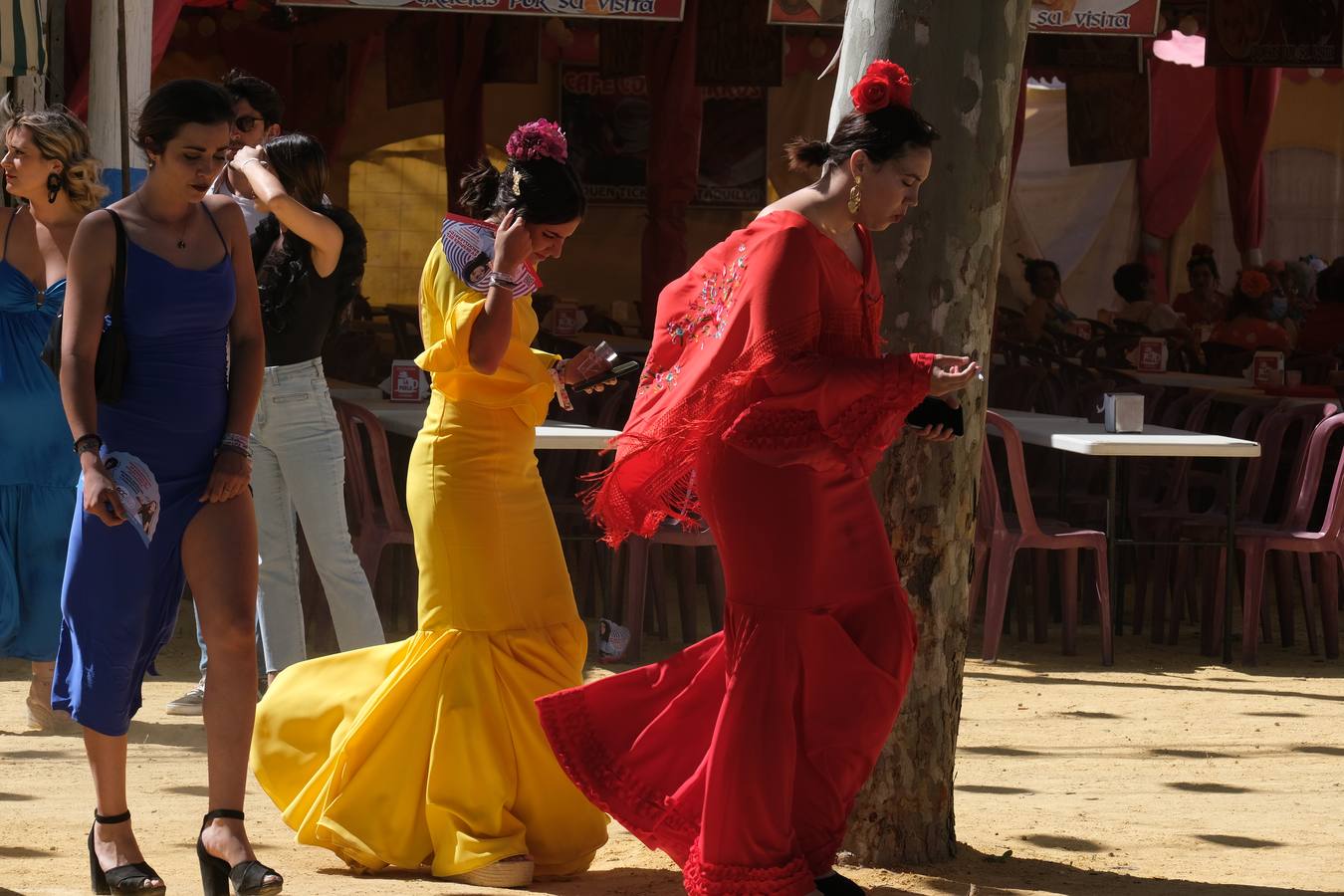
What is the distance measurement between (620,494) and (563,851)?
0.87m

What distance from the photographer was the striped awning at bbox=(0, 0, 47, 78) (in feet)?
25.4

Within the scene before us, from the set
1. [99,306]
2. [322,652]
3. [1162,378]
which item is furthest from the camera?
[1162,378]

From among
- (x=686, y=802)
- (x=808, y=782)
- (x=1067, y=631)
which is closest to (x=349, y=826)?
Answer: (x=686, y=802)

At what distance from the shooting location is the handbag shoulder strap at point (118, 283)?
3.88 meters

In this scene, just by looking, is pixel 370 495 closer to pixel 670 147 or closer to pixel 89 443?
pixel 89 443

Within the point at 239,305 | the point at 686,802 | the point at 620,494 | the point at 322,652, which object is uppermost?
the point at 239,305

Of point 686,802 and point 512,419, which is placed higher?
point 512,419

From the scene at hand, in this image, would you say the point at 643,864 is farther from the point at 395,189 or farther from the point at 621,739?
the point at 395,189

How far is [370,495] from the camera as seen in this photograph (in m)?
7.71

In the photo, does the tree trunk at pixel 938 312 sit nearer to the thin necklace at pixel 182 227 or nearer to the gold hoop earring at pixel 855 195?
the gold hoop earring at pixel 855 195

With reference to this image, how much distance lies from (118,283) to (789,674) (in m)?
1.58

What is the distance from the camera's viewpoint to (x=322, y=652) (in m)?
7.71

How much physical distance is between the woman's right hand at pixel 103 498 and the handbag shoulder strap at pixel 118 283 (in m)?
0.32

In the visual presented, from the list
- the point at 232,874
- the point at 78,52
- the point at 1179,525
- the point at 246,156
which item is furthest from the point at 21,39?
the point at 1179,525
